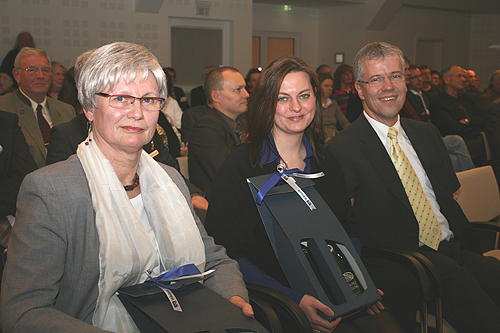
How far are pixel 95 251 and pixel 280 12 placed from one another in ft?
33.6

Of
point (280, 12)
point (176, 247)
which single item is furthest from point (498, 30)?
point (176, 247)

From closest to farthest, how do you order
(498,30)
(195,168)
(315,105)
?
(315,105), (195,168), (498,30)

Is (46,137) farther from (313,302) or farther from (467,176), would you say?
(467,176)

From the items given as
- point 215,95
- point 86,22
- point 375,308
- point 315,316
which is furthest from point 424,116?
point 86,22

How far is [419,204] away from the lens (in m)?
2.20

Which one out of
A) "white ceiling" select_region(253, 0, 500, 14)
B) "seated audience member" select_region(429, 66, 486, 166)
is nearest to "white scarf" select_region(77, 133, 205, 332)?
"seated audience member" select_region(429, 66, 486, 166)

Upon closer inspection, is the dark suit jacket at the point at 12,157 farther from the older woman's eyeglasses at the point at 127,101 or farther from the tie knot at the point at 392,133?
the tie knot at the point at 392,133

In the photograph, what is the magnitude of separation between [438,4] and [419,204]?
10.4m

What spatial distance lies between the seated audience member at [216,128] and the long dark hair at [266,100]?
119 cm

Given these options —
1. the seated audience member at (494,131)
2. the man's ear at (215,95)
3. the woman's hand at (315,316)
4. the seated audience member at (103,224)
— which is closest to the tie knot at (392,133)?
the woman's hand at (315,316)

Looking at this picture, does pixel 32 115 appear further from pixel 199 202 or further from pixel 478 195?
pixel 478 195

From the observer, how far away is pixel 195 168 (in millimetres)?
3230

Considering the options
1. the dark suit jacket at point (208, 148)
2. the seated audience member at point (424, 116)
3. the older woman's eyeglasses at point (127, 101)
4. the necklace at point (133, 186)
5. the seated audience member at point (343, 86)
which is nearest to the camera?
the older woman's eyeglasses at point (127, 101)

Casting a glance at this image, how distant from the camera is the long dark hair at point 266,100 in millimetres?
1893
